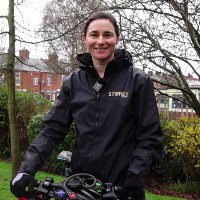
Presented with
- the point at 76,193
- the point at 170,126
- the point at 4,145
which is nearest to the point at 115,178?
the point at 76,193

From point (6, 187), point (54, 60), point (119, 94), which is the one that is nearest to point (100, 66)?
point (119, 94)

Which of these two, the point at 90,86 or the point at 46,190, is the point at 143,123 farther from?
the point at 46,190

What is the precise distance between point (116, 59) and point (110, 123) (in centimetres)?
44

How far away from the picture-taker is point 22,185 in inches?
90.0

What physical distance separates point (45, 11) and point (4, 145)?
6750mm

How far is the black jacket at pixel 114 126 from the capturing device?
2439 mm

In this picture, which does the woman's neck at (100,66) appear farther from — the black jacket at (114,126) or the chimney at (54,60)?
the chimney at (54,60)

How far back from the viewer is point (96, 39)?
2.58m

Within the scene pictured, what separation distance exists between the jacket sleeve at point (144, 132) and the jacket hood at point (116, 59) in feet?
0.46

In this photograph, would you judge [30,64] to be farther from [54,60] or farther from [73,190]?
[54,60]

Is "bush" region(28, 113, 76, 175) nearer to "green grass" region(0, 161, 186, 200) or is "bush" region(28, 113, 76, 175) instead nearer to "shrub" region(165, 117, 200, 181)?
"green grass" region(0, 161, 186, 200)

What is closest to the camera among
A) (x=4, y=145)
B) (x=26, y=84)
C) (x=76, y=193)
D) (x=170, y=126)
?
(x=76, y=193)

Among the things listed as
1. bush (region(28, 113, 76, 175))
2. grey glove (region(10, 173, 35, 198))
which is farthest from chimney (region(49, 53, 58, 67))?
grey glove (region(10, 173, 35, 198))

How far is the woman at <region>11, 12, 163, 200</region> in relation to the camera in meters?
2.40
